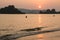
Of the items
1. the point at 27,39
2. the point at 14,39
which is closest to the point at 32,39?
the point at 27,39

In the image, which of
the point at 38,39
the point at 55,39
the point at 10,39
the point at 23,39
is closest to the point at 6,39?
the point at 10,39

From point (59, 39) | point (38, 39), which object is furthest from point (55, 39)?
point (38, 39)

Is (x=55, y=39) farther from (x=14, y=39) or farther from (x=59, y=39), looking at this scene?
(x=14, y=39)

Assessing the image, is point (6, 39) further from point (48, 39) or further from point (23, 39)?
point (48, 39)

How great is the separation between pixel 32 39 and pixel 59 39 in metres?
3.67

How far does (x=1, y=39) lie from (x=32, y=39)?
4294 mm

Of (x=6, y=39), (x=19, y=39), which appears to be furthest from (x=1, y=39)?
(x=19, y=39)

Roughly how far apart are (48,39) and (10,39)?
17.2 ft

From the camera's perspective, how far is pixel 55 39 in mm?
27219

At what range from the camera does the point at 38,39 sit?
27406mm

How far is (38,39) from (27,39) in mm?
1525

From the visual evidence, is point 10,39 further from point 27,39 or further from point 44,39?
point 44,39

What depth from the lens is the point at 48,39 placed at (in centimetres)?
2742

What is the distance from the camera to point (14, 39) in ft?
92.6
